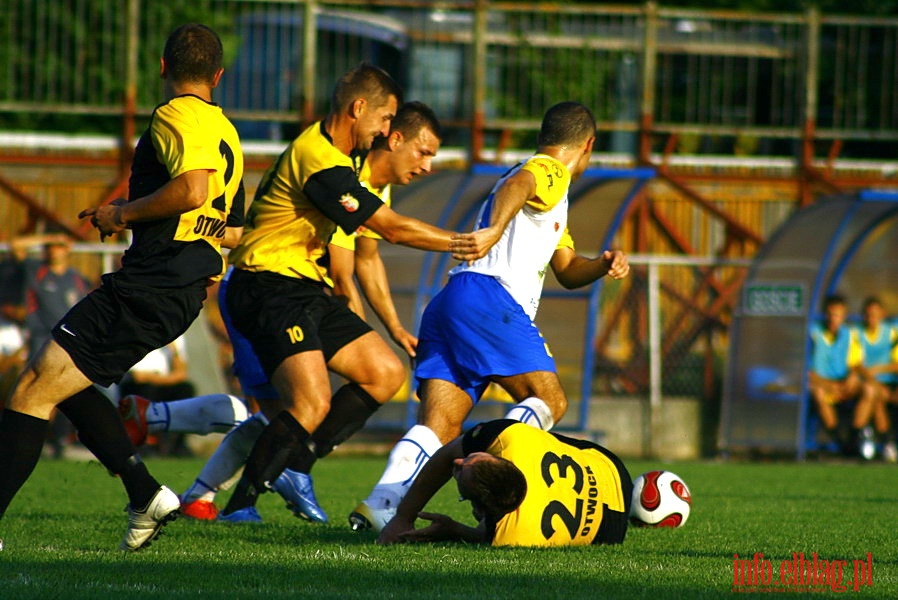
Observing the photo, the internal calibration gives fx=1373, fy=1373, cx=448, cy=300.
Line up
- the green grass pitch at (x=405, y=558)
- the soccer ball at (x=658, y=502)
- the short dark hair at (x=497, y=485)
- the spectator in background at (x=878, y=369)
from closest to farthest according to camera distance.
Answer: the green grass pitch at (x=405, y=558)
the short dark hair at (x=497, y=485)
the soccer ball at (x=658, y=502)
the spectator in background at (x=878, y=369)

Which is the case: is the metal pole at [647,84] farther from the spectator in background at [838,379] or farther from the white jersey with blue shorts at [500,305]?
the white jersey with blue shorts at [500,305]

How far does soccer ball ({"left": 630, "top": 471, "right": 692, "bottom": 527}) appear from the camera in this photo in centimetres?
707

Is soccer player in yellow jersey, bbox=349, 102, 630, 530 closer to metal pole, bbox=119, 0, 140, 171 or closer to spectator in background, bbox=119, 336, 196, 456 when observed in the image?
spectator in background, bbox=119, 336, 196, 456

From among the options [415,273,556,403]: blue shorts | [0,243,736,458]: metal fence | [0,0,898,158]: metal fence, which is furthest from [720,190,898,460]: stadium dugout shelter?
[415,273,556,403]: blue shorts

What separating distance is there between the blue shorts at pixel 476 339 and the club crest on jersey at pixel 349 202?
2.59 feet

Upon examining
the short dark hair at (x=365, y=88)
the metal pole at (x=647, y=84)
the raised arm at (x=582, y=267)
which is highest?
the metal pole at (x=647, y=84)

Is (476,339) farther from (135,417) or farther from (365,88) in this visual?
(135,417)

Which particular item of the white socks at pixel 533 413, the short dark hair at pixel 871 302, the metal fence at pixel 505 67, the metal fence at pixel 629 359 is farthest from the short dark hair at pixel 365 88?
the short dark hair at pixel 871 302

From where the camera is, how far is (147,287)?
563cm

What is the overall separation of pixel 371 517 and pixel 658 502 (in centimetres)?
164

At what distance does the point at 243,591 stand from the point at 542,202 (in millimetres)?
2778

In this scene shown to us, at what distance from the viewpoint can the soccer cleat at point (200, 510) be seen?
23.7 ft

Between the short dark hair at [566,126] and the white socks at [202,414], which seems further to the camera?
the white socks at [202,414]

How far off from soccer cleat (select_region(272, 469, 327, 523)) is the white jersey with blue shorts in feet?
2.74
